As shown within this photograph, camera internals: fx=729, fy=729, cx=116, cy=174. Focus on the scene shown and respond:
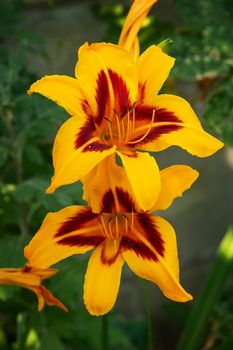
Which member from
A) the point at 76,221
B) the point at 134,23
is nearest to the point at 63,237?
the point at 76,221

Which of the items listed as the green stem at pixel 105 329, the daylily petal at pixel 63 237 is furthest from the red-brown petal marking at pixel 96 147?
the green stem at pixel 105 329

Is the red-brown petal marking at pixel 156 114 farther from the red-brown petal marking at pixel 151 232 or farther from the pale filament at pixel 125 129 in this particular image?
the red-brown petal marking at pixel 151 232

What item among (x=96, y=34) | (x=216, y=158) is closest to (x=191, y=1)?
(x=96, y=34)

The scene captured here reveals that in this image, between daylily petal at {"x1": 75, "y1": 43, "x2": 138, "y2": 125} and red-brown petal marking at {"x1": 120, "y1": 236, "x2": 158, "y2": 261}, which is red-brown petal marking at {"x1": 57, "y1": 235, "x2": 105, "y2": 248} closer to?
red-brown petal marking at {"x1": 120, "y1": 236, "x2": 158, "y2": 261}

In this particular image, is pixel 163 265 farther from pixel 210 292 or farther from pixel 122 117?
pixel 210 292

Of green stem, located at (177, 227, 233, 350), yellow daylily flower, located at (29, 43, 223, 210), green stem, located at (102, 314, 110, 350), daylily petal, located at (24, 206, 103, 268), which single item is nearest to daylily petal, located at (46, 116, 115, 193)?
yellow daylily flower, located at (29, 43, 223, 210)

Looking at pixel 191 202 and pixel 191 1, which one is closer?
pixel 191 1

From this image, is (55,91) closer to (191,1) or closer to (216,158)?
(191,1)
